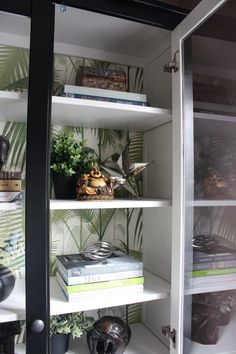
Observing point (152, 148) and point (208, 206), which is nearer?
point (208, 206)

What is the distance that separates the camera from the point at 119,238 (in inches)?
52.1

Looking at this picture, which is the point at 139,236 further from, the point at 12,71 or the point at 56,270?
the point at 12,71

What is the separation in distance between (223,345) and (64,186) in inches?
32.6

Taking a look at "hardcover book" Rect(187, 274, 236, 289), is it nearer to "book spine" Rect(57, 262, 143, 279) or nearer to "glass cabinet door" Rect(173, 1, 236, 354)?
"glass cabinet door" Rect(173, 1, 236, 354)

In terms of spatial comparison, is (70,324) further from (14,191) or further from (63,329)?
(14,191)

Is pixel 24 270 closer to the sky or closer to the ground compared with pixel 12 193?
closer to the ground

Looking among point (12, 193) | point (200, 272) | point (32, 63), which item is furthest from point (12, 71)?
point (200, 272)

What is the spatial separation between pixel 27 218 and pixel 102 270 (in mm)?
361

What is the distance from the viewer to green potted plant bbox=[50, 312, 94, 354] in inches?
40.4

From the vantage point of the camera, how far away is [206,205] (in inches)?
38.4

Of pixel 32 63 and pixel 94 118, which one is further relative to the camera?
pixel 94 118

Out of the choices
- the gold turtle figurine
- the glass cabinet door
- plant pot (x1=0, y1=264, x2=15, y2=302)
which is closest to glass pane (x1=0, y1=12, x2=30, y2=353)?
plant pot (x1=0, y1=264, x2=15, y2=302)

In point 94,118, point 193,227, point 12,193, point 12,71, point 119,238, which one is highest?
point 12,71

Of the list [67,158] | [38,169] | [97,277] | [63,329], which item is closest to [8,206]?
[38,169]
